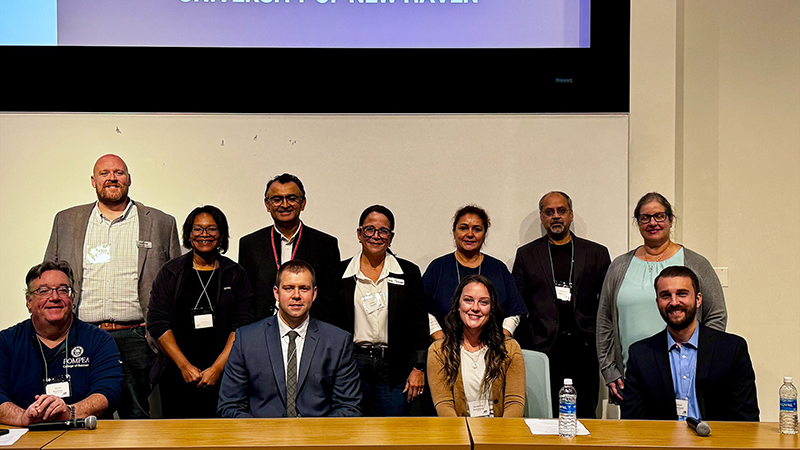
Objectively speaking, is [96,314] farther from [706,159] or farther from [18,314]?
[706,159]

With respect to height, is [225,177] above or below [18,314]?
above

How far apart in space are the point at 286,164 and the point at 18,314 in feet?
5.82

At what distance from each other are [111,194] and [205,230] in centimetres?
57

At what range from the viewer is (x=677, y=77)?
4.40 meters

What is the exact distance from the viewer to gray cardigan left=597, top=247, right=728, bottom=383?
3.32 m

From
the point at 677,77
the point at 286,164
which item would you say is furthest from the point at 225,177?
the point at 677,77

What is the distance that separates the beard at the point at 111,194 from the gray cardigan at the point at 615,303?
2482 millimetres

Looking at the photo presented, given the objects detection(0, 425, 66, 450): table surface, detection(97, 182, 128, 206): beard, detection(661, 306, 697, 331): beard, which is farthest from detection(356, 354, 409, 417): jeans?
detection(97, 182, 128, 206): beard

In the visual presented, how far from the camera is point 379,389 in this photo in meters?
3.37

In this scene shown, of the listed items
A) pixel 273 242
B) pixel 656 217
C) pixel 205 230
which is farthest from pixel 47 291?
pixel 656 217

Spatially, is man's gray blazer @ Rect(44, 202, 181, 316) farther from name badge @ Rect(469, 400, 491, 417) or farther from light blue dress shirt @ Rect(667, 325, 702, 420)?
light blue dress shirt @ Rect(667, 325, 702, 420)

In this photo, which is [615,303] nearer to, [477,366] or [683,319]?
[683,319]

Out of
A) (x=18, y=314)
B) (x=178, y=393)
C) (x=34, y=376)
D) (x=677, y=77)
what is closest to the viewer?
(x=34, y=376)

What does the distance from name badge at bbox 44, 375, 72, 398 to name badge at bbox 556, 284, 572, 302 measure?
2293 mm
